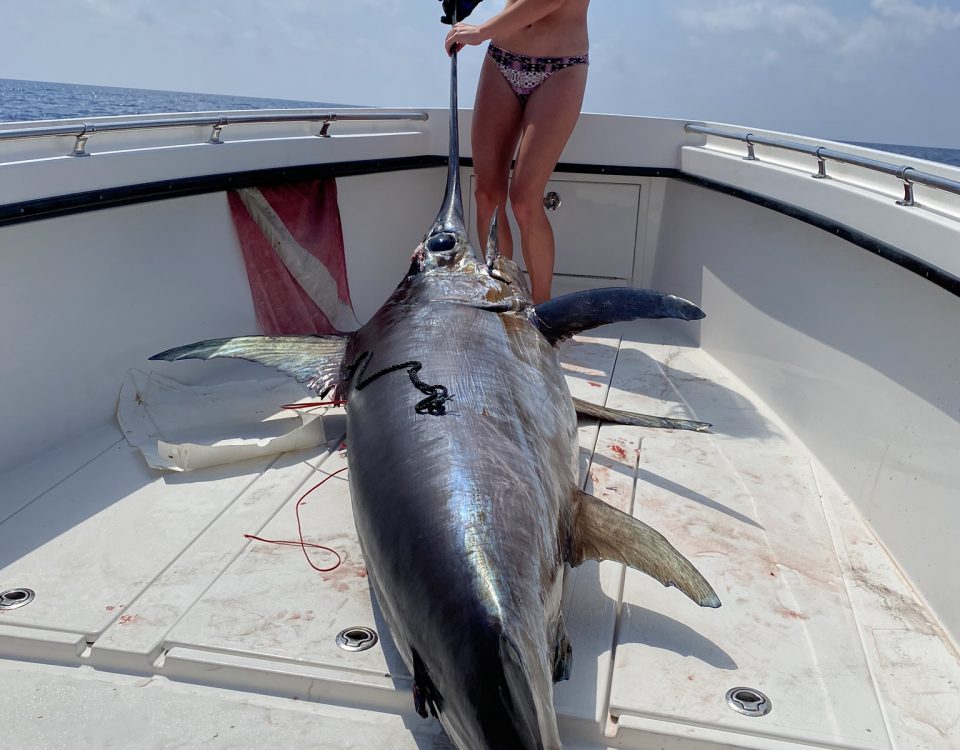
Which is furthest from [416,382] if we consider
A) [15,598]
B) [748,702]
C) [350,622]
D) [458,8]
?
[458,8]

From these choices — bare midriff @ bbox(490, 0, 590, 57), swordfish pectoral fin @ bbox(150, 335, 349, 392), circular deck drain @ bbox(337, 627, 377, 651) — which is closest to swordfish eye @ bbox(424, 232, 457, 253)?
swordfish pectoral fin @ bbox(150, 335, 349, 392)

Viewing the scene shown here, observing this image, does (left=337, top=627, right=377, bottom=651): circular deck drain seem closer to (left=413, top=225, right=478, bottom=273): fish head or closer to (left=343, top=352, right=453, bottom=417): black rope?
(left=343, top=352, right=453, bottom=417): black rope

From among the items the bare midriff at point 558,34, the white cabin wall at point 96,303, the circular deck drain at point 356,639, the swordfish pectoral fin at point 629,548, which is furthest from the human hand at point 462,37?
the circular deck drain at point 356,639

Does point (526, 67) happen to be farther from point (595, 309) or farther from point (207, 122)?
point (595, 309)

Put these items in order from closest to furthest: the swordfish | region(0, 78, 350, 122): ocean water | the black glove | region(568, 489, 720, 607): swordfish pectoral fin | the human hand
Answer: the swordfish → region(568, 489, 720, 607): swordfish pectoral fin → the human hand → the black glove → region(0, 78, 350, 122): ocean water

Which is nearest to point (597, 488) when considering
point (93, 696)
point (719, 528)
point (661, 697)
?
point (719, 528)

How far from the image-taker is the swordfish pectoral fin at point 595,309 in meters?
2.33

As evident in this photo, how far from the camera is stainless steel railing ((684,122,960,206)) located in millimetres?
2085

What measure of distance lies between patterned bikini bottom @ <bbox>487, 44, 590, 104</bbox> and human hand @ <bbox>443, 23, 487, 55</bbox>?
0.71ft

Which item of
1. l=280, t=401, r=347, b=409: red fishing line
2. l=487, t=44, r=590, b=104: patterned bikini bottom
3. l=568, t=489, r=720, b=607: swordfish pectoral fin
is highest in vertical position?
l=487, t=44, r=590, b=104: patterned bikini bottom

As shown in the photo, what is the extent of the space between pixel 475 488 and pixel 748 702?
704 mm

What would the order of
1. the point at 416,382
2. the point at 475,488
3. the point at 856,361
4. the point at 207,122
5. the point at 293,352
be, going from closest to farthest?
the point at 475,488
the point at 416,382
the point at 856,361
the point at 293,352
the point at 207,122

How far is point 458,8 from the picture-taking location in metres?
4.03

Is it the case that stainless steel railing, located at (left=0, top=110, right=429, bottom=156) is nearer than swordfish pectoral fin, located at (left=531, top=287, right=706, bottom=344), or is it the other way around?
swordfish pectoral fin, located at (left=531, top=287, right=706, bottom=344)
